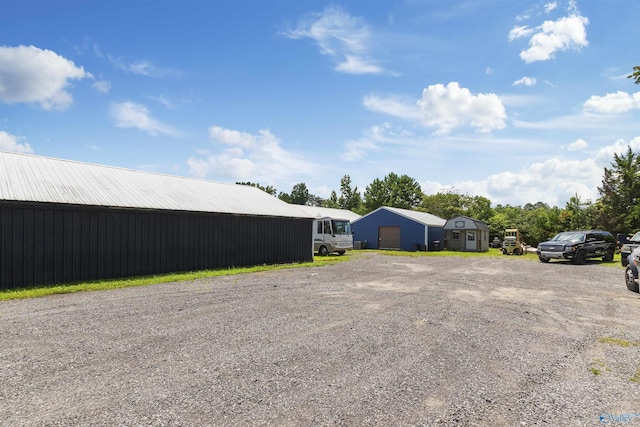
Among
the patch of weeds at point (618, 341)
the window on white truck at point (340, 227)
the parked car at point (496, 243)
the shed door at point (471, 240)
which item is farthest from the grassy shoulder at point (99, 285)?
the parked car at point (496, 243)

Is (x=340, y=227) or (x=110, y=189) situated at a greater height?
(x=110, y=189)

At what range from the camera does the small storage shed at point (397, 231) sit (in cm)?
3466

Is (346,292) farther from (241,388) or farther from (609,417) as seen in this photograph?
(609,417)

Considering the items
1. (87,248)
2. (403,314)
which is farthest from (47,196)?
(403,314)

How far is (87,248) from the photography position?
12.3 meters

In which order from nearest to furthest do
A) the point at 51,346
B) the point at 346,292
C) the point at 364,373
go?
1. the point at 364,373
2. the point at 51,346
3. the point at 346,292

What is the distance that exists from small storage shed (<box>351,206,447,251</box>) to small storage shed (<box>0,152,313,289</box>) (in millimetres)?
17951

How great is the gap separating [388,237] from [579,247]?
700 inches

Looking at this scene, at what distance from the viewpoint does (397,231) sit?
36.0m

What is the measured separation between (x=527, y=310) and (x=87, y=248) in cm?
1310

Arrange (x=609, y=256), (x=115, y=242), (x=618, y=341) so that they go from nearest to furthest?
(x=618, y=341) < (x=115, y=242) < (x=609, y=256)

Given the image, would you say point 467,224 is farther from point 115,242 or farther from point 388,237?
point 115,242

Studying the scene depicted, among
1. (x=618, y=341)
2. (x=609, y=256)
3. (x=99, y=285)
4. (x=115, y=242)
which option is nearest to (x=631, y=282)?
(x=618, y=341)

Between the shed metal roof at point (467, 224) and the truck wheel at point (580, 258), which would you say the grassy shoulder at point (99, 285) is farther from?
the shed metal roof at point (467, 224)
